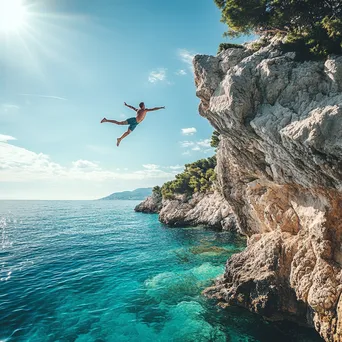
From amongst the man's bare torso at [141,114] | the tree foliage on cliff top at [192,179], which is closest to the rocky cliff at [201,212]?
the tree foliage on cliff top at [192,179]

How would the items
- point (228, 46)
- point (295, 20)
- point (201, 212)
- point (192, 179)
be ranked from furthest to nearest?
point (192, 179) → point (201, 212) → point (228, 46) → point (295, 20)

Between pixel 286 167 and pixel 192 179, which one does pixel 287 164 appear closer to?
pixel 286 167

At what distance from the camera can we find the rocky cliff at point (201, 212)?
48.4m

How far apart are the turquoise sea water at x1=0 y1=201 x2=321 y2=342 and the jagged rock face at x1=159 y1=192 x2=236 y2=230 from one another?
42.4 ft

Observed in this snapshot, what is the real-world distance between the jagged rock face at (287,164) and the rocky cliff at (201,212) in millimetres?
29235

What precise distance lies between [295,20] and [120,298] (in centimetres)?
2585

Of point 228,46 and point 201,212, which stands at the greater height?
point 228,46

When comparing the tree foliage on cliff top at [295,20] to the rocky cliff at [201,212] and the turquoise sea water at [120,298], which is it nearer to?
the turquoise sea water at [120,298]

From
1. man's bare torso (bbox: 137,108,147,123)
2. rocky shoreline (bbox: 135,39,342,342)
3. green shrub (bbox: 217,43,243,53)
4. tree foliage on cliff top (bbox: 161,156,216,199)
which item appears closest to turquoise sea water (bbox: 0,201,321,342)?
rocky shoreline (bbox: 135,39,342,342)

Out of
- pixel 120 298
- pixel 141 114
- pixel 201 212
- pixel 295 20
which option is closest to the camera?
pixel 141 114

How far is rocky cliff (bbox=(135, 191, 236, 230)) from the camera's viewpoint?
48438 millimetres

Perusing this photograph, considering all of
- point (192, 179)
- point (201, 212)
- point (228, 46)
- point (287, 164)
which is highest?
point (228, 46)

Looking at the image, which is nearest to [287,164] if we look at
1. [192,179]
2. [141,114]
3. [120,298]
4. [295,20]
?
[141,114]

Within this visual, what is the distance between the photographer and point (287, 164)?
13.0 meters
